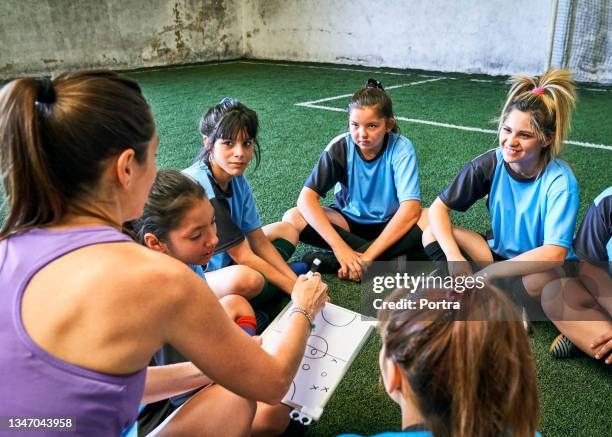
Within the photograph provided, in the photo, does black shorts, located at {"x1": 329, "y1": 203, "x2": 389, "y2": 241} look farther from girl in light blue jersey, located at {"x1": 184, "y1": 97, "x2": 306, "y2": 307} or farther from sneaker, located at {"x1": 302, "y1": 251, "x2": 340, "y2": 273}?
girl in light blue jersey, located at {"x1": 184, "y1": 97, "x2": 306, "y2": 307}

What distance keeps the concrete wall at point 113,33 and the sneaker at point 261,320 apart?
7123mm

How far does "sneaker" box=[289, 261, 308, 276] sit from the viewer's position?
7.55 feet

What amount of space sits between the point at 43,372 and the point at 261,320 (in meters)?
1.22

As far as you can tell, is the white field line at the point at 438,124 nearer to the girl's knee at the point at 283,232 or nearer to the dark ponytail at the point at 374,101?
the dark ponytail at the point at 374,101

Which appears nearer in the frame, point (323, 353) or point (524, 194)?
point (323, 353)

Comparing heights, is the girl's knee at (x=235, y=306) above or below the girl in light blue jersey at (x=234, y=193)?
below

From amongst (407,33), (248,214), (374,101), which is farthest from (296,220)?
(407,33)

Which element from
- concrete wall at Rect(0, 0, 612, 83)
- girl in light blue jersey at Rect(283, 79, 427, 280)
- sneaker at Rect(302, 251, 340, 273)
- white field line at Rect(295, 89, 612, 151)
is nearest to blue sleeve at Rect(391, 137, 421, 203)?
girl in light blue jersey at Rect(283, 79, 427, 280)

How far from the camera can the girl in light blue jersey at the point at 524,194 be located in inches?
74.4

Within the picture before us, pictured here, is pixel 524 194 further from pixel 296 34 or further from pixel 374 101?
pixel 296 34

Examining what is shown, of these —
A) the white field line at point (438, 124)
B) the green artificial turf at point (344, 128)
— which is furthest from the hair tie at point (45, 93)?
the white field line at point (438, 124)

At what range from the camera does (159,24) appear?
29.3 feet

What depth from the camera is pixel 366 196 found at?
2.54 metres

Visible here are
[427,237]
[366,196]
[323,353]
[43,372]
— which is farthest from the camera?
[366,196]
